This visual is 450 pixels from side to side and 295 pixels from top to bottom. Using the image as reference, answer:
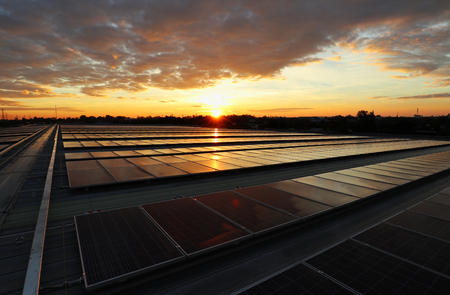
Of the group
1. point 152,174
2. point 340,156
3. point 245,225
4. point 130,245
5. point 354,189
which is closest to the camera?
point 130,245

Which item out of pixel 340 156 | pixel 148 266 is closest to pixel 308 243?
pixel 148 266

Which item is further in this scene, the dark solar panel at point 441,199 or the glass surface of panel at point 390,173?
the glass surface of panel at point 390,173

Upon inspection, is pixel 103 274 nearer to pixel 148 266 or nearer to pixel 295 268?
pixel 148 266

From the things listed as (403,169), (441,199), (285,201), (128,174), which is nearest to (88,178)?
(128,174)

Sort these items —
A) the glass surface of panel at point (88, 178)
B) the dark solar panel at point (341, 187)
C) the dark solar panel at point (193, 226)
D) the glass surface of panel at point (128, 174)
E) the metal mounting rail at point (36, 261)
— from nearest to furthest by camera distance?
the metal mounting rail at point (36, 261)
the dark solar panel at point (193, 226)
the dark solar panel at point (341, 187)
the glass surface of panel at point (88, 178)
the glass surface of panel at point (128, 174)

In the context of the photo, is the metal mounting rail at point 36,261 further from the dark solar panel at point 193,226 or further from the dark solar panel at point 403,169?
the dark solar panel at point 403,169

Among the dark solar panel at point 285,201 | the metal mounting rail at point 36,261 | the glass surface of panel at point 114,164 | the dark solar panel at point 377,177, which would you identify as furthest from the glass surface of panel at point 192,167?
the dark solar panel at point 377,177
